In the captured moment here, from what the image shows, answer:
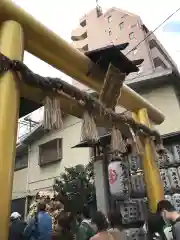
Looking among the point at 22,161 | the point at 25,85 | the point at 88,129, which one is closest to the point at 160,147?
the point at 88,129

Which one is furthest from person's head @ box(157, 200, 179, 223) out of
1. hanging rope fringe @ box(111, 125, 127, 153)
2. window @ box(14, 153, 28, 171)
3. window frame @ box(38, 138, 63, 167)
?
window @ box(14, 153, 28, 171)

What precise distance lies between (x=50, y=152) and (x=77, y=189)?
5.32m

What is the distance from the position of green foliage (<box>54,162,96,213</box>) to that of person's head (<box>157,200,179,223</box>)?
5.29 m

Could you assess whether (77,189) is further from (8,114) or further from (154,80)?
(8,114)

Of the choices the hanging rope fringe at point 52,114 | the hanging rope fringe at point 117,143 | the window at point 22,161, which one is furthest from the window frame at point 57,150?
the hanging rope fringe at point 52,114

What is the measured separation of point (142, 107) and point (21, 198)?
11629 mm

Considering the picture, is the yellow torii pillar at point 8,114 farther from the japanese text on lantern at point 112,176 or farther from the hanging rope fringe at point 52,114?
the japanese text on lantern at point 112,176

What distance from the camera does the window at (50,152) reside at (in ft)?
50.0

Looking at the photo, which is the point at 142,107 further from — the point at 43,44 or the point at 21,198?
the point at 21,198

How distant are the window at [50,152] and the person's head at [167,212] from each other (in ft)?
34.6

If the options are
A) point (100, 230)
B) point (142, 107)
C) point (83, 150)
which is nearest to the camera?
point (100, 230)

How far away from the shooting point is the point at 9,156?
3.32 meters

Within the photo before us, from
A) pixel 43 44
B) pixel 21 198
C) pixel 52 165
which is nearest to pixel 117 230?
pixel 43 44

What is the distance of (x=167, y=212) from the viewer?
4.50 metres
